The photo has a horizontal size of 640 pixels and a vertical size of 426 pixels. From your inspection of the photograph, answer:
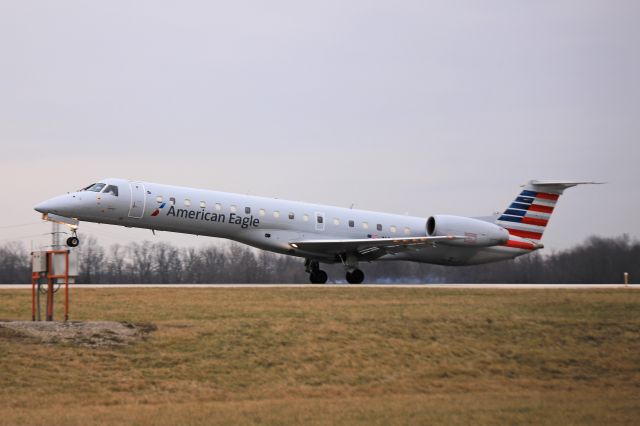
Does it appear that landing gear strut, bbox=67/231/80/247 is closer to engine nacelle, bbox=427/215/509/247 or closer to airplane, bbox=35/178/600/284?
airplane, bbox=35/178/600/284

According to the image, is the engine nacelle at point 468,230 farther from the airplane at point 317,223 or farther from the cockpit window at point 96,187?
the cockpit window at point 96,187

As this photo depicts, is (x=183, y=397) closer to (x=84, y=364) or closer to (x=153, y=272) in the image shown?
(x=84, y=364)

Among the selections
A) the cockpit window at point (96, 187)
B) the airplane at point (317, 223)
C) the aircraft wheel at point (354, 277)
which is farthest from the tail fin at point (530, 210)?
the cockpit window at point (96, 187)

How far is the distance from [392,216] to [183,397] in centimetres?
2632

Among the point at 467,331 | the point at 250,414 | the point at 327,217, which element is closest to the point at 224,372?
the point at 250,414

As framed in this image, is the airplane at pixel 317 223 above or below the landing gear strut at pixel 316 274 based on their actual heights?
above

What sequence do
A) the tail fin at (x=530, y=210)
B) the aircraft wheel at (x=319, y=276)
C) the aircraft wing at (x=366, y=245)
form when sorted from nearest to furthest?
the aircraft wing at (x=366, y=245), the aircraft wheel at (x=319, y=276), the tail fin at (x=530, y=210)

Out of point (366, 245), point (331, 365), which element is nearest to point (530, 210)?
point (366, 245)

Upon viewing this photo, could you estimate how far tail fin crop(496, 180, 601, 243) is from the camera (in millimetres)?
46219

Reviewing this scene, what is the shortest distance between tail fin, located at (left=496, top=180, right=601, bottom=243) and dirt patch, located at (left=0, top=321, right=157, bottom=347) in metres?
26.4

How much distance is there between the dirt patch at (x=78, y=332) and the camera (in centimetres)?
2177

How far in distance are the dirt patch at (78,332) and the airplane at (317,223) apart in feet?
47.8

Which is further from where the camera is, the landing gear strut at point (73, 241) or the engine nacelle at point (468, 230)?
the engine nacelle at point (468, 230)

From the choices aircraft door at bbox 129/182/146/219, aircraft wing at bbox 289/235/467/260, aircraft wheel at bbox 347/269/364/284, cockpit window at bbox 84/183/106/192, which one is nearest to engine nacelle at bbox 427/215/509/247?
aircraft wing at bbox 289/235/467/260
